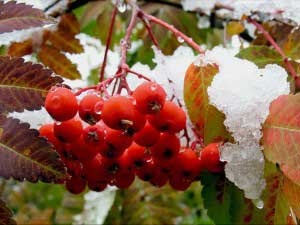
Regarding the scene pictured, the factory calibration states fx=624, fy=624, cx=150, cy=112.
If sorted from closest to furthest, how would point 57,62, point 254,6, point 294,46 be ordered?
1. point 294,46
2. point 254,6
3. point 57,62

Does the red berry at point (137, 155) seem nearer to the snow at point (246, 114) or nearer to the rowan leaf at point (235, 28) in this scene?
the snow at point (246, 114)

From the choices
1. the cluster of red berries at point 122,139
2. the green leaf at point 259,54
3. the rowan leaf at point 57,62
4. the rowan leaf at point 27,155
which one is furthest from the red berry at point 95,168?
the rowan leaf at point 57,62

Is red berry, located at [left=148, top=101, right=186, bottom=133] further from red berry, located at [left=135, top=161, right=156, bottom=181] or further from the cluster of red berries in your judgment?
red berry, located at [left=135, top=161, right=156, bottom=181]

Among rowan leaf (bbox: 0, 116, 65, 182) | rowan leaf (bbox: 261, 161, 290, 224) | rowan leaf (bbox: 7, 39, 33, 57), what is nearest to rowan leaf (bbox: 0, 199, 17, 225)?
rowan leaf (bbox: 0, 116, 65, 182)

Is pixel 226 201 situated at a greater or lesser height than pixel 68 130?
lesser

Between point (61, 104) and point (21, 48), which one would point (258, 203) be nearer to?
point (61, 104)

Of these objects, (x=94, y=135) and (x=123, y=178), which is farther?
(x=123, y=178)

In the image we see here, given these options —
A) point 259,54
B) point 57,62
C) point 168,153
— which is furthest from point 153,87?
point 57,62

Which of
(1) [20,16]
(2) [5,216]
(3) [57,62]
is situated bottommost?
(3) [57,62]

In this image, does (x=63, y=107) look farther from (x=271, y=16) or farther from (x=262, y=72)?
(x=271, y=16)
